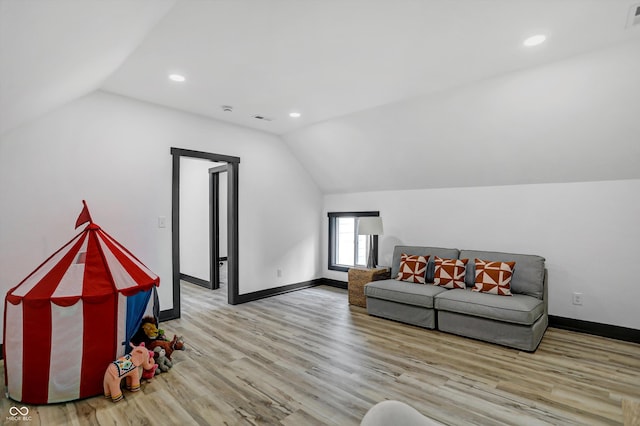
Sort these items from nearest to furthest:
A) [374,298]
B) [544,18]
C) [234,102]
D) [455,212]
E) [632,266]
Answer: [544,18]
[632,266]
[234,102]
[374,298]
[455,212]

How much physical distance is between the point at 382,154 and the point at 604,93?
97.9 inches

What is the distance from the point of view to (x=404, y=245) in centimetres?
513

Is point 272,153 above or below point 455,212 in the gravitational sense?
above

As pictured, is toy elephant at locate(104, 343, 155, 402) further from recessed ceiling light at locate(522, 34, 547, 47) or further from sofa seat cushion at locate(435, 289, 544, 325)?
recessed ceiling light at locate(522, 34, 547, 47)

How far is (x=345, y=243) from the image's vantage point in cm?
616

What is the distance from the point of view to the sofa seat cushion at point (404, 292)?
3.81 metres

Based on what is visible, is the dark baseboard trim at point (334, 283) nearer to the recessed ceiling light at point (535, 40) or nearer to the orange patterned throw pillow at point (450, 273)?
the orange patterned throw pillow at point (450, 273)

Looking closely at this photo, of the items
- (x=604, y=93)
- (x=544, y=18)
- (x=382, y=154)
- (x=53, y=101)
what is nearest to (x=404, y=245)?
(x=382, y=154)

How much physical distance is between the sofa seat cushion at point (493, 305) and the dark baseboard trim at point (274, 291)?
2.63 m

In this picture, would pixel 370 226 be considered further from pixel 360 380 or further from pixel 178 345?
pixel 178 345

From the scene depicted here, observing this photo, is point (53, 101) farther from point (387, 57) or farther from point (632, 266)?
point (632, 266)

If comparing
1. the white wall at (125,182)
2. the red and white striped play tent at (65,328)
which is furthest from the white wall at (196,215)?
the red and white striped play tent at (65,328)

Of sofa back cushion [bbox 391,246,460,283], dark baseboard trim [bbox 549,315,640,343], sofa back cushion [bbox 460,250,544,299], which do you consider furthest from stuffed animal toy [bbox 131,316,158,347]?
dark baseboard trim [bbox 549,315,640,343]

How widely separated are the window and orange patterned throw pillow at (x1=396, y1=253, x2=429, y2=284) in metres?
1.36
